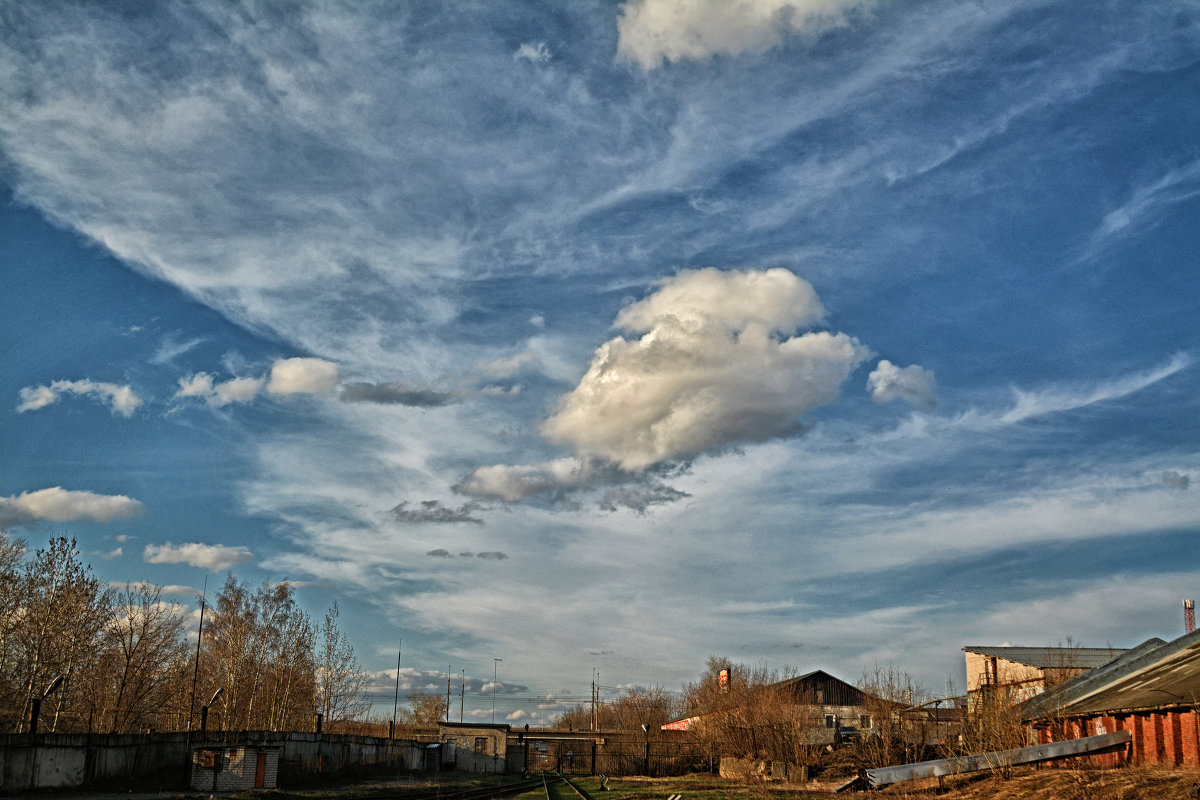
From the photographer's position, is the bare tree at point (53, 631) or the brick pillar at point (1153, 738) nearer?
the brick pillar at point (1153, 738)

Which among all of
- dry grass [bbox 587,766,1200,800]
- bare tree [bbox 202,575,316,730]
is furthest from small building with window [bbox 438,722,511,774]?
dry grass [bbox 587,766,1200,800]

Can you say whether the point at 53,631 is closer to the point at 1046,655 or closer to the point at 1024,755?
the point at 1024,755

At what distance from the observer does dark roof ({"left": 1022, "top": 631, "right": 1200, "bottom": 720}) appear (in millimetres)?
20641

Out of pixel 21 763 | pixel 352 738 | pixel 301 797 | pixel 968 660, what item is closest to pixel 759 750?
pixel 352 738

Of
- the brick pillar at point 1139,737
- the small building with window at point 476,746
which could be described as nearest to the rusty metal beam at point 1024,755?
the brick pillar at point 1139,737

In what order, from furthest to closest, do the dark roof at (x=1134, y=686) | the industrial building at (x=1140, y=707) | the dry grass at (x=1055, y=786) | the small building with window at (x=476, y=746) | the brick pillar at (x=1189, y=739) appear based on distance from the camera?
the small building with window at (x=476, y=746) < the dark roof at (x=1134, y=686) < the industrial building at (x=1140, y=707) < the brick pillar at (x=1189, y=739) < the dry grass at (x=1055, y=786)

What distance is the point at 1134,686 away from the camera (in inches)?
916

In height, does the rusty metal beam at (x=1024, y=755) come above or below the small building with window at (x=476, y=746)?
above

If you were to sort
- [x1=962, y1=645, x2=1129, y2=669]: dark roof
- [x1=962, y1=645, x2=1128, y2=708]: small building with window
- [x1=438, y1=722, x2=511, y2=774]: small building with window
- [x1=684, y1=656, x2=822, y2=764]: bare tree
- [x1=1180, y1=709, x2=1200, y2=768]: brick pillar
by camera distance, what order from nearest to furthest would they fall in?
[x1=1180, y1=709, x2=1200, y2=768]: brick pillar → [x1=684, y1=656, x2=822, y2=764]: bare tree → [x1=962, y1=645, x2=1128, y2=708]: small building with window → [x1=962, y1=645, x2=1129, y2=669]: dark roof → [x1=438, y1=722, x2=511, y2=774]: small building with window

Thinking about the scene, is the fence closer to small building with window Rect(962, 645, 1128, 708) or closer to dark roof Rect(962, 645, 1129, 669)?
small building with window Rect(962, 645, 1128, 708)

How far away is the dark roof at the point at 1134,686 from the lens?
67.7 ft

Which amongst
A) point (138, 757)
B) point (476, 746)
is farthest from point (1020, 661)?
point (138, 757)

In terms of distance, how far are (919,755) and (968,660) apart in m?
38.4

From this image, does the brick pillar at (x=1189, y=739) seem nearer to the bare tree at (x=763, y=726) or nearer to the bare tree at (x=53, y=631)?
the bare tree at (x=763, y=726)
